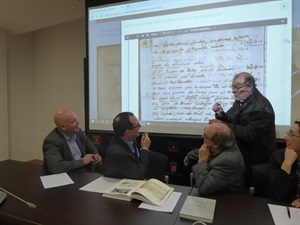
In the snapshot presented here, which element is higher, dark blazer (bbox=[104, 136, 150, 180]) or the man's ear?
the man's ear

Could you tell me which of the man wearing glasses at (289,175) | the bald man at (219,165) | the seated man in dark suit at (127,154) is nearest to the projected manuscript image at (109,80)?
the seated man in dark suit at (127,154)

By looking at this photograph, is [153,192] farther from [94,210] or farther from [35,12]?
[35,12]

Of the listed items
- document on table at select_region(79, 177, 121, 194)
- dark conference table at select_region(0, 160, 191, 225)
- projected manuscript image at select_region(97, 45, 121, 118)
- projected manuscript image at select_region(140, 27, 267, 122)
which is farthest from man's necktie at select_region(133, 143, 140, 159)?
projected manuscript image at select_region(97, 45, 121, 118)

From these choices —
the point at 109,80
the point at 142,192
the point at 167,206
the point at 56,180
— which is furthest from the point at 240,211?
the point at 109,80

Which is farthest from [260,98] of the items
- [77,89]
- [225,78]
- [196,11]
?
[77,89]

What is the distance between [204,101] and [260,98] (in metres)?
0.51

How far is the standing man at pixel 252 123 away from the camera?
6.23 feet

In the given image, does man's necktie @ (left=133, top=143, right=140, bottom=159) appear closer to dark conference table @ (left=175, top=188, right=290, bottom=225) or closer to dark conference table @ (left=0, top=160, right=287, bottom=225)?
dark conference table @ (left=0, top=160, right=287, bottom=225)

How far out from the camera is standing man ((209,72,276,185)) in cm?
190

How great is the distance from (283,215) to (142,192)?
70 cm

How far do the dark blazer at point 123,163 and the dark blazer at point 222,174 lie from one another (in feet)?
1.36

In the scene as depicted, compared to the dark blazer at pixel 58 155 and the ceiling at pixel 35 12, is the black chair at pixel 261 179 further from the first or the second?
the ceiling at pixel 35 12

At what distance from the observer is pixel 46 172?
5.90 ft

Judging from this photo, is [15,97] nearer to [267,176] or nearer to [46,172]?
[46,172]
